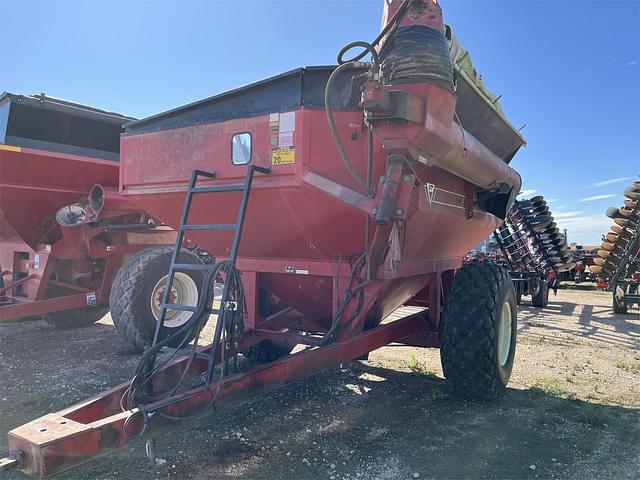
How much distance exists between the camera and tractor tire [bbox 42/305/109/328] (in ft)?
22.7

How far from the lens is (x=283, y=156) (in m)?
3.29

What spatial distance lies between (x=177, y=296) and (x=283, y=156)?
2.87 meters

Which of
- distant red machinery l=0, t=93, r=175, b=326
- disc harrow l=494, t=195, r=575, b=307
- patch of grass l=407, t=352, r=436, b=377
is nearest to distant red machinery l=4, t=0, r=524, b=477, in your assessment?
patch of grass l=407, t=352, r=436, b=377

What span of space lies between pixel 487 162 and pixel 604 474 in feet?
7.53

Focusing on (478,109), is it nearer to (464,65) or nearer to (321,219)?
(464,65)

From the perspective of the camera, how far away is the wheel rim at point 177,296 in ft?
17.4

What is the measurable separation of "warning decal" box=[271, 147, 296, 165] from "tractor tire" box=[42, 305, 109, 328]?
478 cm

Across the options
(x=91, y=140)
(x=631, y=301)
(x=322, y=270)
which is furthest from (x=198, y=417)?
(x=631, y=301)

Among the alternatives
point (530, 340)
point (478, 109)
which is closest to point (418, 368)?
point (530, 340)

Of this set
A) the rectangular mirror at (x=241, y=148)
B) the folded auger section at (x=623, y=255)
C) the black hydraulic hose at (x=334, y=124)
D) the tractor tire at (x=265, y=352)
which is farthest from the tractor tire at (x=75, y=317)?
the folded auger section at (x=623, y=255)

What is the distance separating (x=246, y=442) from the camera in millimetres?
3244

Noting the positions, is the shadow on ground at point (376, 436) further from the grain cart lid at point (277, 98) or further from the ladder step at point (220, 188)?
the grain cart lid at point (277, 98)

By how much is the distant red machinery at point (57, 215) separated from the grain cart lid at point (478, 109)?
399cm

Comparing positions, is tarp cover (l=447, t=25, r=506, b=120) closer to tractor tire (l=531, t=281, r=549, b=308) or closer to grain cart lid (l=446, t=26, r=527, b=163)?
grain cart lid (l=446, t=26, r=527, b=163)
